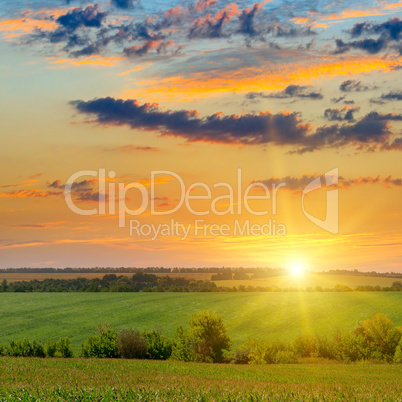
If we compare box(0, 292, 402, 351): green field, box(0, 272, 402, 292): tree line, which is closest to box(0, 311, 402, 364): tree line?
box(0, 292, 402, 351): green field

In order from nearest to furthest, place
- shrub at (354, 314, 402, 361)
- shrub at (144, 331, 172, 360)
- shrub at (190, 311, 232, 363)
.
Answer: shrub at (144, 331, 172, 360) < shrub at (190, 311, 232, 363) < shrub at (354, 314, 402, 361)

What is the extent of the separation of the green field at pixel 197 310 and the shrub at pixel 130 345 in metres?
38.1

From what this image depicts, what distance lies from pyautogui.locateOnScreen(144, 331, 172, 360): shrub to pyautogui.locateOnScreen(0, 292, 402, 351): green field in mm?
34526

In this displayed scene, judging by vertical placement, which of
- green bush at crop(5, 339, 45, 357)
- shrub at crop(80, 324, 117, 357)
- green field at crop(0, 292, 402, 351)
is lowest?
green field at crop(0, 292, 402, 351)

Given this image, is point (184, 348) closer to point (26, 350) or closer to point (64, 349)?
point (64, 349)

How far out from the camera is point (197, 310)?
412ft

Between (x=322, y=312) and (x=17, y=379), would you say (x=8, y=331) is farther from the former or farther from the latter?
(x=17, y=379)

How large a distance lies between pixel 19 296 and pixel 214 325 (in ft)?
339

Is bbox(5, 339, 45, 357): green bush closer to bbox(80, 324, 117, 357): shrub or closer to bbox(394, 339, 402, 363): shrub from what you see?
bbox(80, 324, 117, 357): shrub

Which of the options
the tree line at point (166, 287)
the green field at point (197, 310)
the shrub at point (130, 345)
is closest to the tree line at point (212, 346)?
the shrub at point (130, 345)

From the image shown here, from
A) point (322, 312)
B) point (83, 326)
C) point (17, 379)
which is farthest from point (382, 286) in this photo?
point (17, 379)

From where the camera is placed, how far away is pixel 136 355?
60.7 m

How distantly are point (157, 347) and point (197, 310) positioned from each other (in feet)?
207

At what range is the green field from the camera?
10862 centimetres
